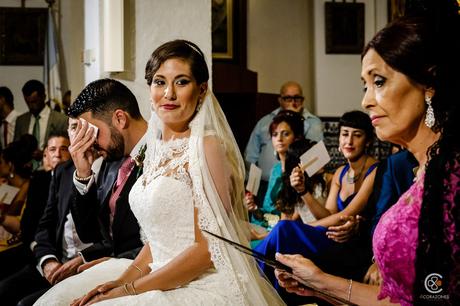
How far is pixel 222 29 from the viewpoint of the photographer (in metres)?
7.96

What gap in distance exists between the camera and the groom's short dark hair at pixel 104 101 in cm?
322

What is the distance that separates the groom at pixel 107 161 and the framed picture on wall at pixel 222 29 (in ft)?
15.1

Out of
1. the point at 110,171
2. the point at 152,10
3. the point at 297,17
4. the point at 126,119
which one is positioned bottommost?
the point at 110,171

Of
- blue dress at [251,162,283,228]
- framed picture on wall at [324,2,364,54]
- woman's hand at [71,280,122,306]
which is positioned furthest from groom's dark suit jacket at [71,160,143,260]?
framed picture on wall at [324,2,364,54]

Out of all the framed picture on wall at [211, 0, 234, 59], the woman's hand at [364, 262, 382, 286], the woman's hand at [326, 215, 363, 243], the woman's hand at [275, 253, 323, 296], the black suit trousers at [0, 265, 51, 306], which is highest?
the framed picture on wall at [211, 0, 234, 59]

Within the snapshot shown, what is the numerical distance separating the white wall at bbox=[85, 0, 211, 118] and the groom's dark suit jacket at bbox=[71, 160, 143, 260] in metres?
0.66

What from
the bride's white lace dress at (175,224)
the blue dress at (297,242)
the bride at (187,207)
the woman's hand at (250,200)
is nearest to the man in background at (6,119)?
the woman's hand at (250,200)

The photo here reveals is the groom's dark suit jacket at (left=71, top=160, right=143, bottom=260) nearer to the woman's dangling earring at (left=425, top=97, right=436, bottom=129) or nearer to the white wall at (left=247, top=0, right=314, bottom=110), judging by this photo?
the woman's dangling earring at (left=425, top=97, right=436, bottom=129)

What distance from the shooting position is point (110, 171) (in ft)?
10.7

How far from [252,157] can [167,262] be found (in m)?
4.00

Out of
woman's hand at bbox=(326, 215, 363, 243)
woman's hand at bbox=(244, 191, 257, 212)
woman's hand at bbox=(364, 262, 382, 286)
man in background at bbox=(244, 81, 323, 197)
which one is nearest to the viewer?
woman's hand at bbox=(364, 262, 382, 286)

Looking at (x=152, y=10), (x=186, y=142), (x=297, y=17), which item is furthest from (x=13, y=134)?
(x=186, y=142)

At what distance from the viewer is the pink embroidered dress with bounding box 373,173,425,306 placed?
1.66 meters

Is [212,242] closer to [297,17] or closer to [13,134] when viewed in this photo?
[13,134]
